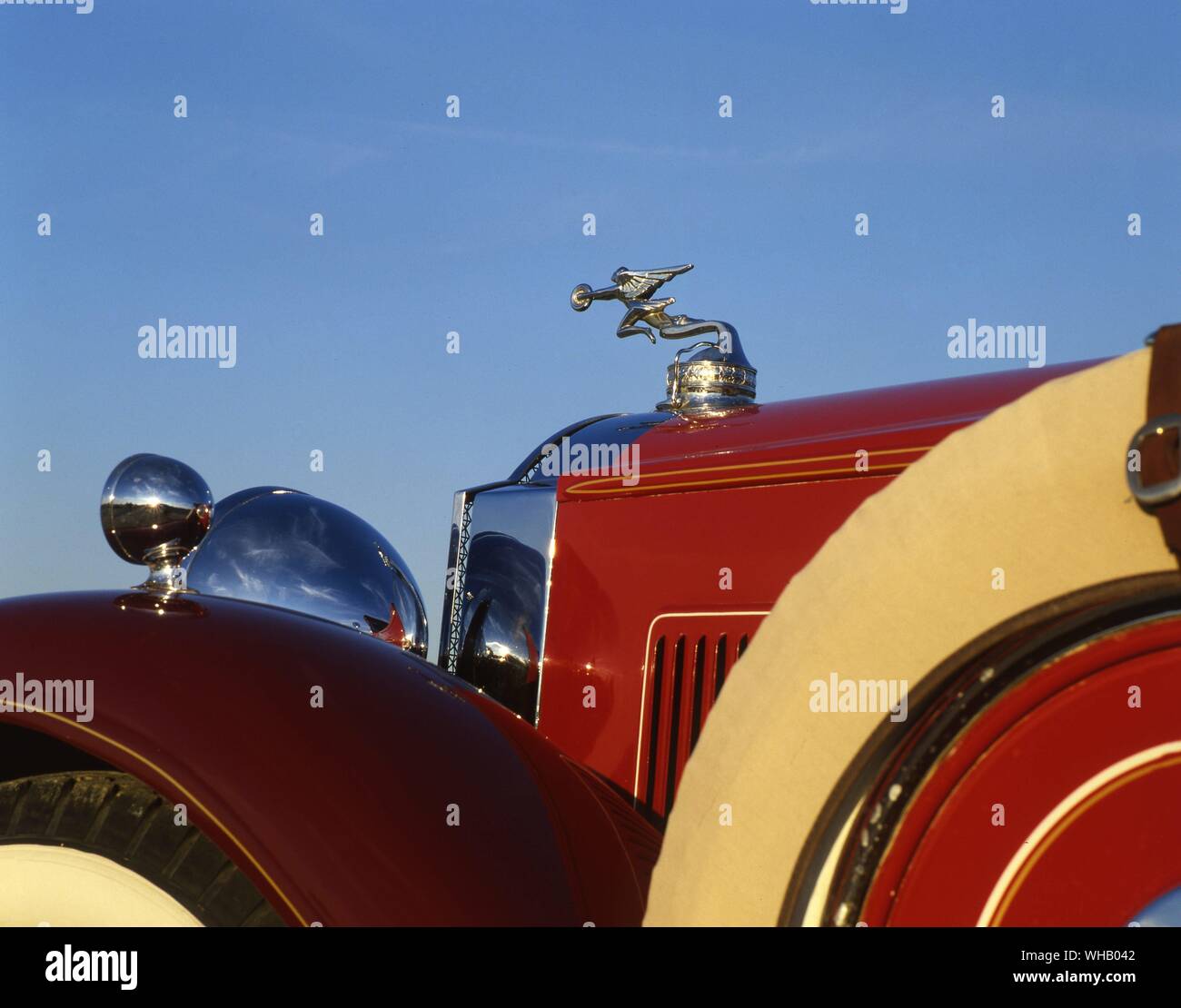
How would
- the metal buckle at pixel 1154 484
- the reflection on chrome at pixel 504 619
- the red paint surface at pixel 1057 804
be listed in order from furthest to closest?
Answer: 1. the reflection on chrome at pixel 504 619
2. the red paint surface at pixel 1057 804
3. the metal buckle at pixel 1154 484

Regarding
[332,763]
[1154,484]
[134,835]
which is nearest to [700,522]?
[332,763]

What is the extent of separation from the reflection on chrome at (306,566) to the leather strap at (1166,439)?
207cm

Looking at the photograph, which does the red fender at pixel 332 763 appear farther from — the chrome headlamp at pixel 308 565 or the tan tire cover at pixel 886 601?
the chrome headlamp at pixel 308 565

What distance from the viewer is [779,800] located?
118 centimetres

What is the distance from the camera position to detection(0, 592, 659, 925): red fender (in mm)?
1548

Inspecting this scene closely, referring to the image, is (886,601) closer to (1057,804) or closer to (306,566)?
(1057,804)

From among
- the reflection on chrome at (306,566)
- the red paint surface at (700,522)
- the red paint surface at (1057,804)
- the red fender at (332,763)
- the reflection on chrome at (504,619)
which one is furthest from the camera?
the reflection on chrome at (306,566)

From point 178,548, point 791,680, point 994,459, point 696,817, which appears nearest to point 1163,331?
point 994,459

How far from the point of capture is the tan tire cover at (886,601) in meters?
1.07

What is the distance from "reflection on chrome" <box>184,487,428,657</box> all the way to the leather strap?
81.4 inches

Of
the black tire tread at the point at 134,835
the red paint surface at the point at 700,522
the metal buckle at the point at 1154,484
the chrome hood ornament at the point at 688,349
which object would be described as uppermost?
the chrome hood ornament at the point at 688,349

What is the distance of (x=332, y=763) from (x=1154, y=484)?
1.09m

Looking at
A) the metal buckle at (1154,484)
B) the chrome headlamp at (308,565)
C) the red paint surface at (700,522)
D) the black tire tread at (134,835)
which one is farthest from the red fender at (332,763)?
the metal buckle at (1154,484)
